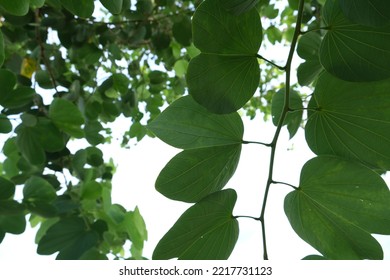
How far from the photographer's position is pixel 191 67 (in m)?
0.47

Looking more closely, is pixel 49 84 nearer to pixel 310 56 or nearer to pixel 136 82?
pixel 136 82

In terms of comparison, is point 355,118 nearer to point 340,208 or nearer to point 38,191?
point 340,208

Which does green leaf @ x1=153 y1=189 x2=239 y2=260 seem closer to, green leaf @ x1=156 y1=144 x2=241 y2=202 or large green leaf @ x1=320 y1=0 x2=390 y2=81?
green leaf @ x1=156 y1=144 x2=241 y2=202

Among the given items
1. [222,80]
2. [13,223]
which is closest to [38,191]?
[13,223]

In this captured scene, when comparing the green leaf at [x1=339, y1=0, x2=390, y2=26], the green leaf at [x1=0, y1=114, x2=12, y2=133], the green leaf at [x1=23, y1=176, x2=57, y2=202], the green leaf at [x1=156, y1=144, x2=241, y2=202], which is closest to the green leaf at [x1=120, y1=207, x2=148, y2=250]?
the green leaf at [x1=23, y1=176, x2=57, y2=202]

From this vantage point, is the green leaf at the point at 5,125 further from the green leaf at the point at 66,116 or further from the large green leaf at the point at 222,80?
the large green leaf at the point at 222,80

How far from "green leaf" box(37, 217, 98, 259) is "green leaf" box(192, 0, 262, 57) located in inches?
24.1

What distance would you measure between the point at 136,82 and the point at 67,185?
54 cm

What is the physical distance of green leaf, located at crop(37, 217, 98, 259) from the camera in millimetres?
946

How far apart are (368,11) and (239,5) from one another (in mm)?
114

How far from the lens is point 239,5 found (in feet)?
1.43

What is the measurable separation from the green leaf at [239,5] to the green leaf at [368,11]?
0.27 ft

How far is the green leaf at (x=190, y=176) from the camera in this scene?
1.69 feet

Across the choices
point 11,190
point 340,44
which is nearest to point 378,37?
point 340,44
